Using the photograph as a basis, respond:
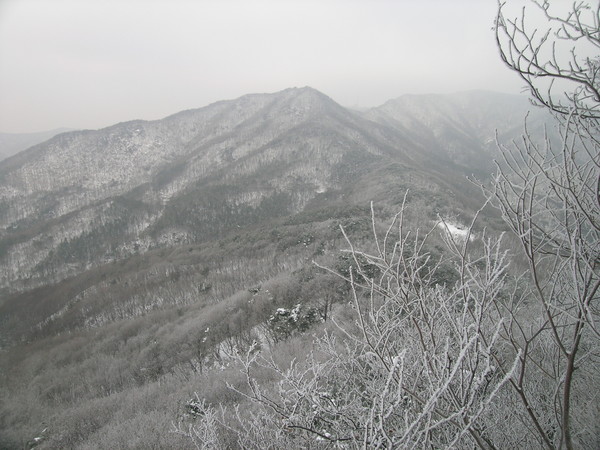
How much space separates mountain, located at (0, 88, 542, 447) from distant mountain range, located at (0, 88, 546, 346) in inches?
22.2

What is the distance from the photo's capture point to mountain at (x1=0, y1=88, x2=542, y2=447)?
28.3 metres

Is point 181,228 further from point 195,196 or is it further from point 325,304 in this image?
point 325,304

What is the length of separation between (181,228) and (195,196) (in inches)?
637

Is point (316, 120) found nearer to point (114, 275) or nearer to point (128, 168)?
point (128, 168)

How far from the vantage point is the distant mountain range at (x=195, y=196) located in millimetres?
57438

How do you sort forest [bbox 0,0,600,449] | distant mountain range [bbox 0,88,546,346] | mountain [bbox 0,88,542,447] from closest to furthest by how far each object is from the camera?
forest [bbox 0,0,600,449] < mountain [bbox 0,88,542,447] < distant mountain range [bbox 0,88,546,346]

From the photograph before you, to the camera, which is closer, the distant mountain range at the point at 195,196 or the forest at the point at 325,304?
the forest at the point at 325,304

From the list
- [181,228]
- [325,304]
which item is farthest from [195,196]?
[325,304]

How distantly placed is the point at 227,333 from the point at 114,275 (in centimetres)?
5377

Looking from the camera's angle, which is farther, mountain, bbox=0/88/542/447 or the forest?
mountain, bbox=0/88/542/447

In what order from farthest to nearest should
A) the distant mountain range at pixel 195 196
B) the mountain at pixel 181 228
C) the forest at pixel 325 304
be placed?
the distant mountain range at pixel 195 196
the mountain at pixel 181 228
the forest at pixel 325 304

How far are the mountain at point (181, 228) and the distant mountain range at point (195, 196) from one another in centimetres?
56

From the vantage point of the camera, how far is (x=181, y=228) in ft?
311

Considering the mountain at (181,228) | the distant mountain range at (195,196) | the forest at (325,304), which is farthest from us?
the distant mountain range at (195,196)
